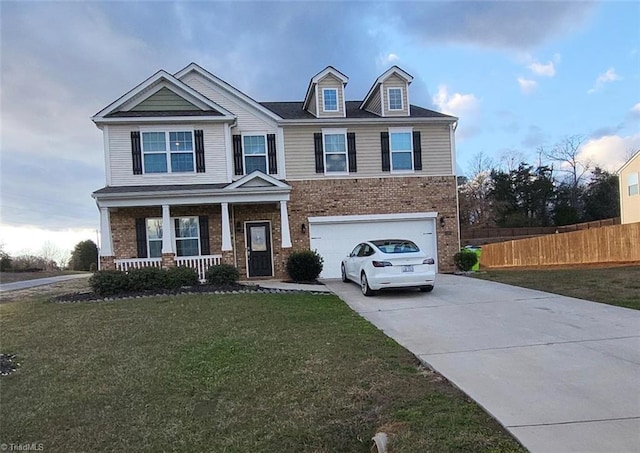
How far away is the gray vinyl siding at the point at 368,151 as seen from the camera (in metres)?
17.1

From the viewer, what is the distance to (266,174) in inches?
650

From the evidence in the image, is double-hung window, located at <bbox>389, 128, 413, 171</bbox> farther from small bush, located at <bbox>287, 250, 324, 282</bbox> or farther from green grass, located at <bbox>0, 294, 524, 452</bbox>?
green grass, located at <bbox>0, 294, 524, 452</bbox>

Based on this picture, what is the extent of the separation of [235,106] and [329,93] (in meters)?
3.85

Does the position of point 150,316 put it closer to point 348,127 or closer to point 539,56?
point 348,127

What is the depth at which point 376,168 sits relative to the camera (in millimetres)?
17422

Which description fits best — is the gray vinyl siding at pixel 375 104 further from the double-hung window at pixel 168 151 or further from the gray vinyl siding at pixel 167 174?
the double-hung window at pixel 168 151

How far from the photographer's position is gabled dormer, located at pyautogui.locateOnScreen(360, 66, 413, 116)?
58.2ft

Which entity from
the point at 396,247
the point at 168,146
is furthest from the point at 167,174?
the point at 396,247

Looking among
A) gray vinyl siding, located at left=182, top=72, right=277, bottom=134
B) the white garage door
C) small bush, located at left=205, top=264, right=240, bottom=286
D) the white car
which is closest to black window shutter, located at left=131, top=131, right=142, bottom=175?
gray vinyl siding, located at left=182, top=72, right=277, bottom=134

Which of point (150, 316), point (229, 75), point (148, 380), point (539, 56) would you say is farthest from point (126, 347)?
point (229, 75)

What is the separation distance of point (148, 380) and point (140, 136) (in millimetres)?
12895

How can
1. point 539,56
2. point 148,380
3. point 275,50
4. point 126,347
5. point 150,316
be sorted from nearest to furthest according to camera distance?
point 148,380
point 126,347
point 150,316
point 539,56
point 275,50

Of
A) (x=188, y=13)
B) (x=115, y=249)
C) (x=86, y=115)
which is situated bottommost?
(x=115, y=249)

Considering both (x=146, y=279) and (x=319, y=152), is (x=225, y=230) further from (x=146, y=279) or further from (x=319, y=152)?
(x=319, y=152)
